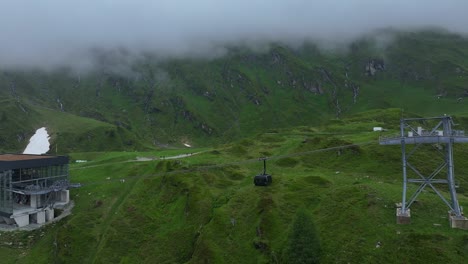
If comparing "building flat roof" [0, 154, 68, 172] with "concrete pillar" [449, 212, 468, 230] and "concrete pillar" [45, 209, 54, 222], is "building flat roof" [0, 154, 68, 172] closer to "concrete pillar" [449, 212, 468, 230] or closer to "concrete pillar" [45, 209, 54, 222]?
"concrete pillar" [45, 209, 54, 222]

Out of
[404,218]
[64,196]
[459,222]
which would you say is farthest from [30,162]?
[459,222]

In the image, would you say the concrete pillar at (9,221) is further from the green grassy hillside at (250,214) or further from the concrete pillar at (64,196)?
the concrete pillar at (64,196)

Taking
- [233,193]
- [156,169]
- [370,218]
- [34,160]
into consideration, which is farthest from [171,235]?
[34,160]

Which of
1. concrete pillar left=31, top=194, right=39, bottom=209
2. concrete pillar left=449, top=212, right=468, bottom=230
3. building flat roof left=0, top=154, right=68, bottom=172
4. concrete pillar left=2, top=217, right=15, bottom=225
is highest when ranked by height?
building flat roof left=0, top=154, right=68, bottom=172

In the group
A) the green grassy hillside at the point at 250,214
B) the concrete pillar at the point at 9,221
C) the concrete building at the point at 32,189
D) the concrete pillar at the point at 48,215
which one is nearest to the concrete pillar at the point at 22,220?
the concrete building at the point at 32,189

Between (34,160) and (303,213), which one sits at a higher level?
(34,160)

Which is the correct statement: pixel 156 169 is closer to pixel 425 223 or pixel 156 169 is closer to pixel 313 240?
pixel 313 240

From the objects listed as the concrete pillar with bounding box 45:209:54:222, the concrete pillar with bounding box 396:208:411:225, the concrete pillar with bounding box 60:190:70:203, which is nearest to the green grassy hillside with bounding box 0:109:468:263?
the concrete pillar with bounding box 396:208:411:225
